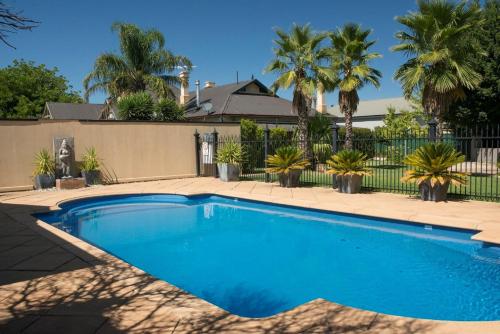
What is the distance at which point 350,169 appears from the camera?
11.4 m

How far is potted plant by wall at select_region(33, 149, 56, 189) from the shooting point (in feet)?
43.1

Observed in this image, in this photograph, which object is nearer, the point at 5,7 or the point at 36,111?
the point at 5,7

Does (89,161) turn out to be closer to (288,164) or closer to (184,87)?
(288,164)

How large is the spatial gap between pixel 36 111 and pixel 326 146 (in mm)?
34421

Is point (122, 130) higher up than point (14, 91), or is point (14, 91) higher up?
point (14, 91)

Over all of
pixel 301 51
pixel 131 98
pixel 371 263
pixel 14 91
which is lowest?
pixel 371 263

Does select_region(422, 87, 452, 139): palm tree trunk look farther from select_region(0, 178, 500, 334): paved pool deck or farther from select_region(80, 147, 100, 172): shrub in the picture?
select_region(80, 147, 100, 172): shrub

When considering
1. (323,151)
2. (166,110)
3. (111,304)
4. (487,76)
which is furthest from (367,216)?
(166,110)

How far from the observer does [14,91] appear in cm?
4031

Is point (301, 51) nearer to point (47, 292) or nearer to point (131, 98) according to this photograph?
point (131, 98)

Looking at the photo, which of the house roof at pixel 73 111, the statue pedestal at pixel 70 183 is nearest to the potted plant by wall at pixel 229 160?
the statue pedestal at pixel 70 183

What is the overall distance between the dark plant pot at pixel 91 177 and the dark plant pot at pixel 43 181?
110cm

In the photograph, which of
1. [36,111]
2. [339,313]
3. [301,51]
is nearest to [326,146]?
[301,51]

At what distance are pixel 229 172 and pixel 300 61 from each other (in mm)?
5968
